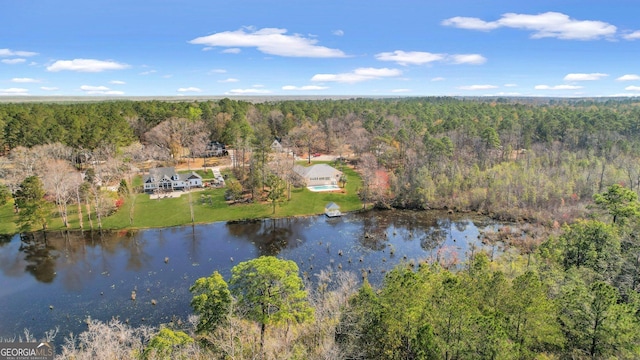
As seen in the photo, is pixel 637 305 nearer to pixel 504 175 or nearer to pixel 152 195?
pixel 504 175

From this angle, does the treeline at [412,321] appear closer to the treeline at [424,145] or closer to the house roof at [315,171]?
the treeline at [424,145]

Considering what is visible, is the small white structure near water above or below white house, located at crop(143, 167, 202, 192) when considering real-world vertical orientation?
below

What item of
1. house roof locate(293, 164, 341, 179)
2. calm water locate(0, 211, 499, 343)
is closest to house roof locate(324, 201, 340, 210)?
calm water locate(0, 211, 499, 343)

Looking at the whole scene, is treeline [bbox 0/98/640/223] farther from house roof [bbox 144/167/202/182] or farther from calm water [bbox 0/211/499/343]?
house roof [bbox 144/167/202/182]

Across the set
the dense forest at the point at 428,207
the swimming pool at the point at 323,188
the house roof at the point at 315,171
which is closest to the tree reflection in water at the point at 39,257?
the dense forest at the point at 428,207

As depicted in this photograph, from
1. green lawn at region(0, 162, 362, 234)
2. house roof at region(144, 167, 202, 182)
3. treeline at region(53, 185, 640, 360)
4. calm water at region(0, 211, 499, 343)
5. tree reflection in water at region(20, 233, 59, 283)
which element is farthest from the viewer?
house roof at region(144, 167, 202, 182)

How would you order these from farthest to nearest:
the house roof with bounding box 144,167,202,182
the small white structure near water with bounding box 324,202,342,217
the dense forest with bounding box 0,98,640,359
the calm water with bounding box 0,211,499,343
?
the house roof with bounding box 144,167,202,182
the small white structure near water with bounding box 324,202,342,217
the calm water with bounding box 0,211,499,343
the dense forest with bounding box 0,98,640,359
